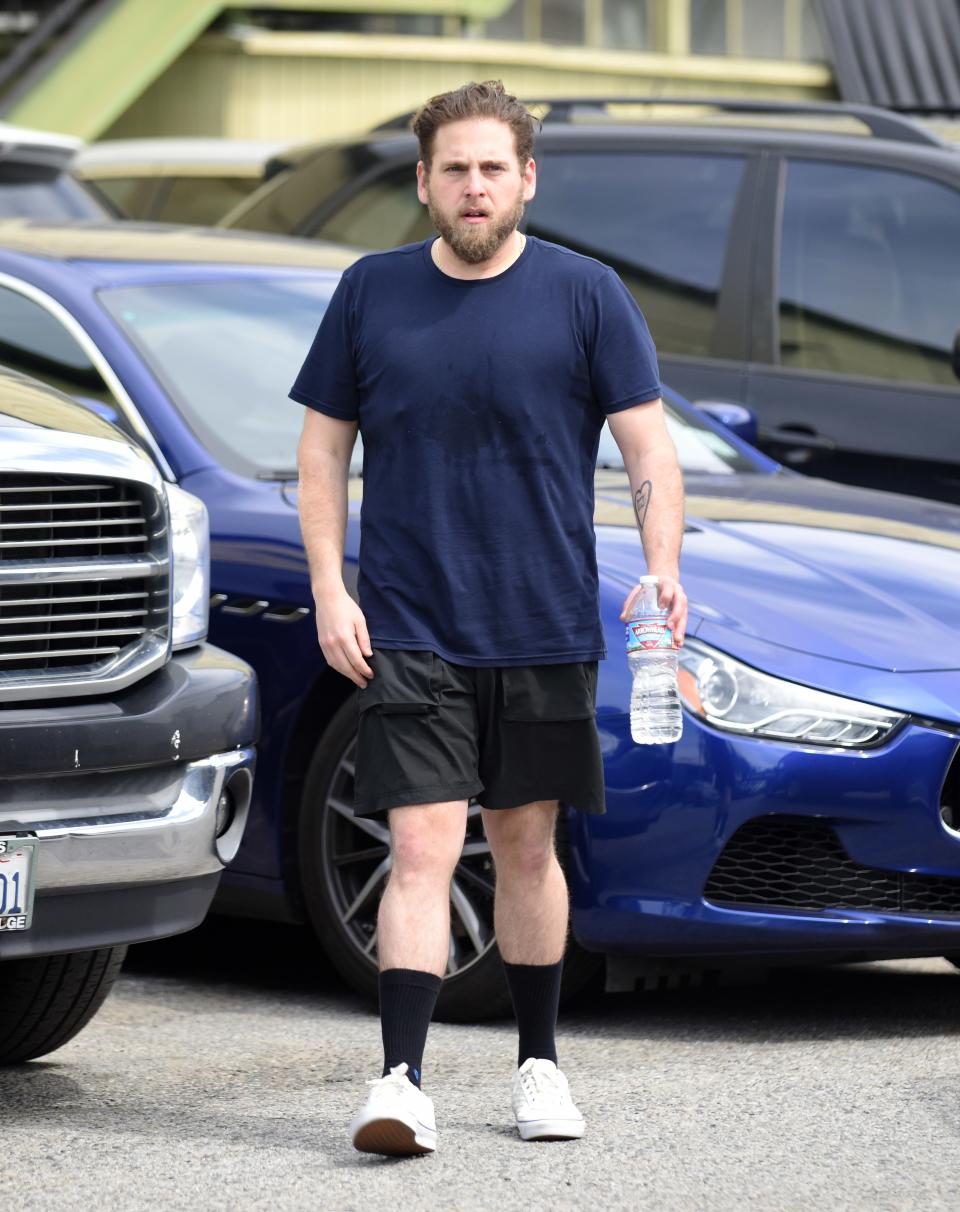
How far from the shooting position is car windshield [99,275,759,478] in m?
5.88

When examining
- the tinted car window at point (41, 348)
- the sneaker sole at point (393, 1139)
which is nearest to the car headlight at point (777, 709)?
the sneaker sole at point (393, 1139)

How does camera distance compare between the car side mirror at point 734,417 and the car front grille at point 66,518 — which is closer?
the car front grille at point 66,518

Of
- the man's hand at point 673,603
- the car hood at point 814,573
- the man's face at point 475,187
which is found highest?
the man's face at point 475,187

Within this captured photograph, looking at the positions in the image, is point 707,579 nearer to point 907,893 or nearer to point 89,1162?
point 907,893

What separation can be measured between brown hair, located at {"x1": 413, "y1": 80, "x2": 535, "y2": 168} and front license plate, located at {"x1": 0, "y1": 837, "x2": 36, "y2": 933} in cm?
138

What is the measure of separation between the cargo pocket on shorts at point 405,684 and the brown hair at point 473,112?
87cm

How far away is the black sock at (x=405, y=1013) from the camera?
409 cm

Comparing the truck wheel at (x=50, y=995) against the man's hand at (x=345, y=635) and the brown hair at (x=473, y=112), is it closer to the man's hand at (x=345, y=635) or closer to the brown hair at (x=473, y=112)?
the man's hand at (x=345, y=635)

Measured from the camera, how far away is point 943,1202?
12.4ft

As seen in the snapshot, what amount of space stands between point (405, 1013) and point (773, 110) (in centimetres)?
516

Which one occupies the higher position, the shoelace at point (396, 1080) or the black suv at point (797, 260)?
the black suv at point (797, 260)

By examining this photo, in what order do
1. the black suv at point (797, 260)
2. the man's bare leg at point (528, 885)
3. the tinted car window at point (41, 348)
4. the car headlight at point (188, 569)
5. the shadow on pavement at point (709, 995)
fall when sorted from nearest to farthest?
the man's bare leg at point (528, 885)
the car headlight at point (188, 569)
the shadow on pavement at point (709, 995)
the tinted car window at point (41, 348)
the black suv at point (797, 260)

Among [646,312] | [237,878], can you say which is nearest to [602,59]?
[646,312]

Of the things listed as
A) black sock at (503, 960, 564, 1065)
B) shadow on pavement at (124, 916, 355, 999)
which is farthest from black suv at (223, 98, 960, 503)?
black sock at (503, 960, 564, 1065)
